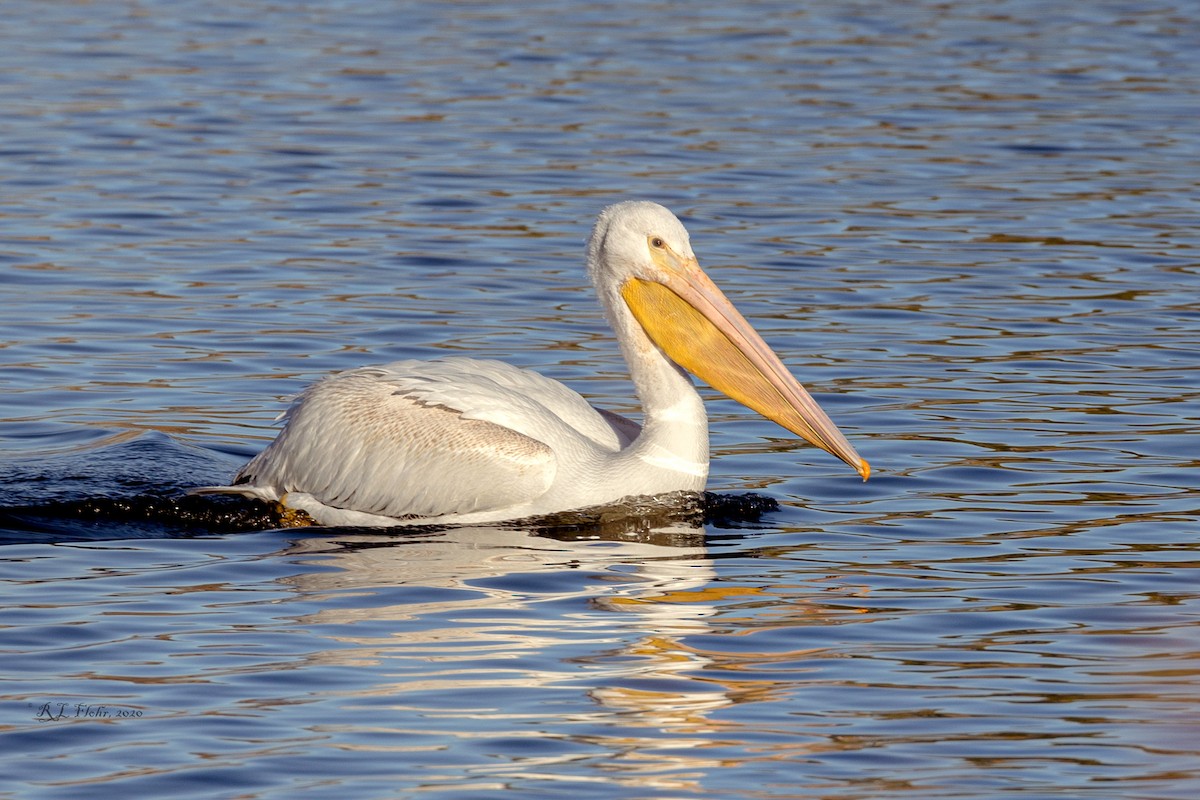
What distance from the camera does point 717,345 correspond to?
7.44 m

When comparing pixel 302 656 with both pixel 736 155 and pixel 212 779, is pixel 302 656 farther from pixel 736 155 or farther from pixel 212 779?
pixel 736 155

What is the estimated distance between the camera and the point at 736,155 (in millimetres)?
14375

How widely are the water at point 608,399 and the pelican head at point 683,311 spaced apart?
0.45 meters

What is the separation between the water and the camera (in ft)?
16.5

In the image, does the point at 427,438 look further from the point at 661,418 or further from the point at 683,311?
the point at 683,311

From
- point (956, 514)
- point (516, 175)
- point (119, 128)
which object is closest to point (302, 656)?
point (956, 514)

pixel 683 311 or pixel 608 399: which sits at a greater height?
pixel 683 311

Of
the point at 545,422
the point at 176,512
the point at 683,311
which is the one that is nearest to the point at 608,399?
the point at 683,311

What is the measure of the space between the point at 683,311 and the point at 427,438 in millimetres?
1011

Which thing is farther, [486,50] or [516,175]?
[486,50]

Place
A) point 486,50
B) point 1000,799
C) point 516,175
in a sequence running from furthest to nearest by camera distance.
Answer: point 486,50
point 516,175
point 1000,799

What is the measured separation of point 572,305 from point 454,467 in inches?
146

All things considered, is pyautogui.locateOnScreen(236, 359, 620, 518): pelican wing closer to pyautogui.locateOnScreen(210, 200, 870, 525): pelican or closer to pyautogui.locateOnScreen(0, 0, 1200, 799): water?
pyautogui.locateOnScreen(210, 200, 870, 525): pelican

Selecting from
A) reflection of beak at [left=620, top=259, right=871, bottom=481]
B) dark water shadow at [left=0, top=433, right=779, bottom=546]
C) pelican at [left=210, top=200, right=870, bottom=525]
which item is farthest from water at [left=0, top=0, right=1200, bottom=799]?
reflection of beak at [left=620, top=259, right=871, bottom=481]
